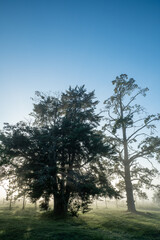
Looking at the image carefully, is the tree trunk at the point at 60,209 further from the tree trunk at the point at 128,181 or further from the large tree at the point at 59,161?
the tree trunk at the point at 128,181

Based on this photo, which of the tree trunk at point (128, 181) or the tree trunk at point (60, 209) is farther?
the tree trunk at point (128, 181)

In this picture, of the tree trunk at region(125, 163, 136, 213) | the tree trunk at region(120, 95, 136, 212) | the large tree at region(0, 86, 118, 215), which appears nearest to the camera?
the large tree at region(0, 86, 118, 215)

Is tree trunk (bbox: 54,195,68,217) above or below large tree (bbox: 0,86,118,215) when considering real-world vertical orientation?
below

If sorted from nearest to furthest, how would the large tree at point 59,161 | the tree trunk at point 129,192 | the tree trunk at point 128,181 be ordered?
the large tree at point 59,161, the tree trunk at point 129,192, the tree trunk at point 128,181

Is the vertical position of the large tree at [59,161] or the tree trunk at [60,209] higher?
the large tree at [59,161]

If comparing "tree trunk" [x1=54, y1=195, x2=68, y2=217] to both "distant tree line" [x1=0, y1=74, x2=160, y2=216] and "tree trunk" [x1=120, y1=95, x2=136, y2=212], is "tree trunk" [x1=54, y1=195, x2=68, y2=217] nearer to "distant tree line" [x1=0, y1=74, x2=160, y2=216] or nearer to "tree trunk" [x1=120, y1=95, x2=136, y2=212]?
"distant tree line" [x1=0, y1=74, x2=160, y2=216]

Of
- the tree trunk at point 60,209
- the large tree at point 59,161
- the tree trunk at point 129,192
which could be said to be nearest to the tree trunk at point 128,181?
the tree trunk at point 129,192

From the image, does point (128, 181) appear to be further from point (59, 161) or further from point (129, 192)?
point (59, 161)

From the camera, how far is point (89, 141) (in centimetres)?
1656

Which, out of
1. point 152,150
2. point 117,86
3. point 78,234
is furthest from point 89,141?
point 117,86

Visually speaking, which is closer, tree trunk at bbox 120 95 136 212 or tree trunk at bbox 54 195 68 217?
tree trunk at bbox 54 195 68 217

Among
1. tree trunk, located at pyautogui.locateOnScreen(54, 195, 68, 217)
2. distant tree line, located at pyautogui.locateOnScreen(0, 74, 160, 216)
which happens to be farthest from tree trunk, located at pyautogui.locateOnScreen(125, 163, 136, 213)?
tree trunk, located at pyautogui.locateOnScreen(54, 195, 68, 217)

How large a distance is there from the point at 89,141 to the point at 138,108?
12820mm

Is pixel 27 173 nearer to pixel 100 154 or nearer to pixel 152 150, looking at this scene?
pixel 100 154
